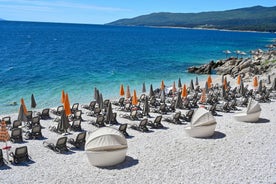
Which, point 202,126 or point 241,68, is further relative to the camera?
point 241,68

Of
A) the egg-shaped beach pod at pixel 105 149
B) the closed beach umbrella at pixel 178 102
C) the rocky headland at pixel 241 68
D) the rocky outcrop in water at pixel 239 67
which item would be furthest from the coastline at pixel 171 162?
the rocky outcrop in water at pixel 239 67

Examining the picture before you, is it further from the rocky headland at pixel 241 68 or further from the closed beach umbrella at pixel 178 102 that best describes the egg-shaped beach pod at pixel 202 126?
the rocky headland at pixel 241 68

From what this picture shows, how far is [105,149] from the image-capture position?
1146 cm

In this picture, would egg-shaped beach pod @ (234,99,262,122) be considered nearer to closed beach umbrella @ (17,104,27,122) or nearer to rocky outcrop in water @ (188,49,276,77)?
closed beach umbrella @ (17,104,27,122)

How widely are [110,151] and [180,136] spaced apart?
176 inches

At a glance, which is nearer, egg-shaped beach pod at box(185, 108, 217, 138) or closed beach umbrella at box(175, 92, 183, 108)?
egg-shaped beach pod at box(185, 108, 217, 138)

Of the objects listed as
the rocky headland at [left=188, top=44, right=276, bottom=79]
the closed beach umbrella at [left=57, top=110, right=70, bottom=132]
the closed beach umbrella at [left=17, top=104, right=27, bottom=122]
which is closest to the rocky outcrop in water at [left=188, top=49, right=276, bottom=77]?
the rocky headland at [left=188, top=44, right=276, bottom=79]

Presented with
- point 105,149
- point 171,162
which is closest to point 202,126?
point 171,162

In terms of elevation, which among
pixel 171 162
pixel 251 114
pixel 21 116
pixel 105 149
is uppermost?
pixel 21 116

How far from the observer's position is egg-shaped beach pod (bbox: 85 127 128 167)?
11445mm

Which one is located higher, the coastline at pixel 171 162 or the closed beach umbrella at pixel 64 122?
the closed beach umbrella at pixel 64 122

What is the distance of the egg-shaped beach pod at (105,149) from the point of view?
11445mm

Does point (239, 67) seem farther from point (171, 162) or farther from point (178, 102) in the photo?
point (171, 162)

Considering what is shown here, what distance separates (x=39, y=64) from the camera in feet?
156
